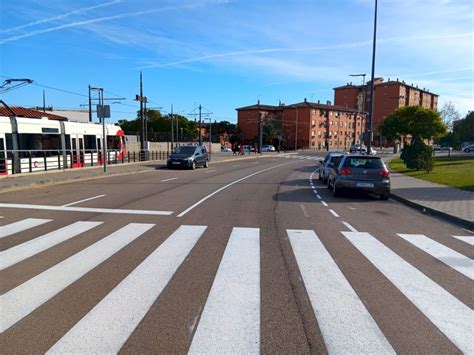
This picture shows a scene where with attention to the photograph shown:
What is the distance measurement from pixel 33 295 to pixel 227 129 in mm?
111141

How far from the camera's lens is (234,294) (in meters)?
4.34

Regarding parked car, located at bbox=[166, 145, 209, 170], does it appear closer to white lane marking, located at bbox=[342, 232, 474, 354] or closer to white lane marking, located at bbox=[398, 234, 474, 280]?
white lane marking, located at bbox=[398, 234, 474, 280]

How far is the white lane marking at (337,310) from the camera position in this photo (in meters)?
3.30

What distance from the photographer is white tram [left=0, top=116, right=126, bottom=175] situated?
20.3 metres

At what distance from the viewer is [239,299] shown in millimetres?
4195

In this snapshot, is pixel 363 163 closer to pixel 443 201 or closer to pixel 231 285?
pixel 443 201

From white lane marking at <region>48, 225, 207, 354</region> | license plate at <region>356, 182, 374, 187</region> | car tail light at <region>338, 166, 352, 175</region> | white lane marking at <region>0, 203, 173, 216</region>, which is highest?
car tail light at <region>338, 166, 352, 175</region>

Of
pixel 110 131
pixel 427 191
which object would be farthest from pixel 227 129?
pixel 427 191

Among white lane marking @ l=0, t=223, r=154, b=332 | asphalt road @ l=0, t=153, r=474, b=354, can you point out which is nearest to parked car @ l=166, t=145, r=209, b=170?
asphalt road @ l=0, t=153, r=474, b=354

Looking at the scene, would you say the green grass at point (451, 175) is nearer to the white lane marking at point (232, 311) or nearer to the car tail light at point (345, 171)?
the car tail light at point (345, 171)

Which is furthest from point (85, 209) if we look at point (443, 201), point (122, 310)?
point (443, 201)

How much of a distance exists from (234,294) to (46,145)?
875 inches

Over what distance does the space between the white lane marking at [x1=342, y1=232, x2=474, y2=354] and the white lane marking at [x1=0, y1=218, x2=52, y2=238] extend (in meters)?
6.42

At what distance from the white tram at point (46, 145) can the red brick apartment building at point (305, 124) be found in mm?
74775
